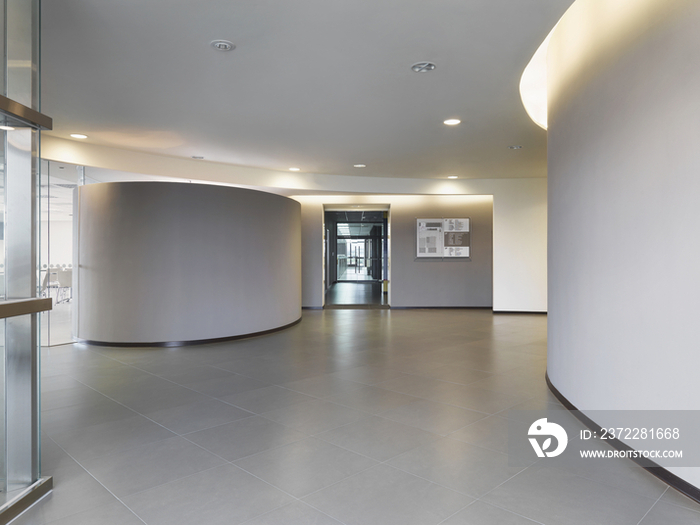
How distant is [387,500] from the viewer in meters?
2.55

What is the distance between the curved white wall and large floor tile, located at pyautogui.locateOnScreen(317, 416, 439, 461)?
138 centimetres

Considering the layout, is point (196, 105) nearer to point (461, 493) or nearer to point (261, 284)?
point (261, 284)

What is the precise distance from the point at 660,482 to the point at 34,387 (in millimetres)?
3643

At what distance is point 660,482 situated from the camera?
9.02 feet

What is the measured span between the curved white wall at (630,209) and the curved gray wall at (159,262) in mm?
4911

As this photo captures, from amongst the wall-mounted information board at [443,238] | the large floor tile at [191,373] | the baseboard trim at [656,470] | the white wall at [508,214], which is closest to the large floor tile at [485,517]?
the baseboard trim at [656,470]

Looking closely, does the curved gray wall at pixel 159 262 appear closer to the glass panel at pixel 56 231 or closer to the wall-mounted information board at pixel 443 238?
the glass panel at pixel 56 231

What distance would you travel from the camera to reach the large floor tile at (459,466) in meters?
2.75

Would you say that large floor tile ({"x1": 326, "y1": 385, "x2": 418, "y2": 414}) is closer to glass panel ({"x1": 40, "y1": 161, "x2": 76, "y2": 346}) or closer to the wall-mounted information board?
glass panel ({"x1": 40, "y1": 161, "x2": 76, "y2": 346})

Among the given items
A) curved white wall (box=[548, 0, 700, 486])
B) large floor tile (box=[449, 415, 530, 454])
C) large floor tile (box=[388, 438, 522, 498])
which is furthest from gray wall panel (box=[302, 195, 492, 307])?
large floor tile (box=[388, 438, 522, 498])

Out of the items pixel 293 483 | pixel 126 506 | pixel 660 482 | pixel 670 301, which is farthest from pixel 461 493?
pixel 126 506

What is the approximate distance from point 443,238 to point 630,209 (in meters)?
8.79

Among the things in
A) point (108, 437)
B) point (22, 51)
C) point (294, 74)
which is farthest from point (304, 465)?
point (294, 74)

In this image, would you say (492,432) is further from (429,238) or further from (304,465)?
(429,238)
